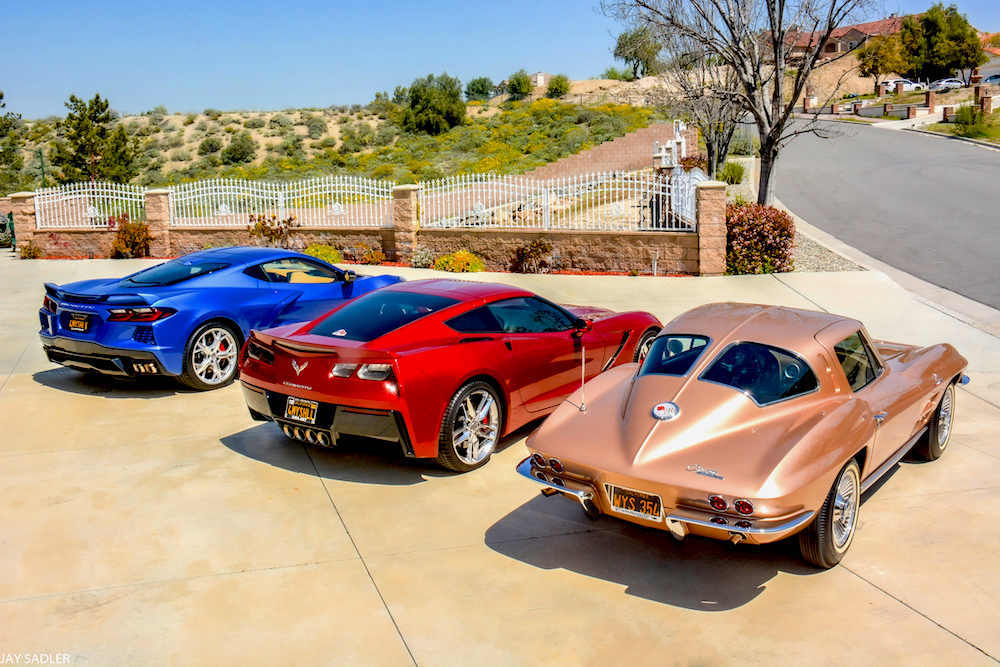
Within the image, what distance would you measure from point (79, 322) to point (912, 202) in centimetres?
2099

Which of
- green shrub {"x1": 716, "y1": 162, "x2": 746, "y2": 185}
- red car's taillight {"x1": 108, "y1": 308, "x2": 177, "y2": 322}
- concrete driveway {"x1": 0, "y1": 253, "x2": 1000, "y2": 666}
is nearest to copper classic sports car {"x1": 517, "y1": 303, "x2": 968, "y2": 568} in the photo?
concrete driveway {"x1": 0, "y1": 253, "x2": 1000, "y2": 666}

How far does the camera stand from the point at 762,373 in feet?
16.2

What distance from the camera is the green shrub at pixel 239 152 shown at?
175 feet

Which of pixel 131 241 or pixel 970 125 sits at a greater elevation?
pixel 970 125

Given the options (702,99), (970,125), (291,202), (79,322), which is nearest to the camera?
(79,322)

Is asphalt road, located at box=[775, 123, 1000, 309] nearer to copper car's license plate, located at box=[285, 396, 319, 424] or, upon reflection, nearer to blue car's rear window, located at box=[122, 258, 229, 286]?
copper car's license plate, located at box=[285, 396, 319, 424]

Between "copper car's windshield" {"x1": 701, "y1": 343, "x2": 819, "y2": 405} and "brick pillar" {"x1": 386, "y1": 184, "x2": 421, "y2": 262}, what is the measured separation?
44.6 ft

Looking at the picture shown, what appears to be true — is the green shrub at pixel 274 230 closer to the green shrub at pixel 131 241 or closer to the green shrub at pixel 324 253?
the green shrub at pixel 324 253

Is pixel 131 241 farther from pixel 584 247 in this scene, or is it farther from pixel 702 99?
pixel 702 99

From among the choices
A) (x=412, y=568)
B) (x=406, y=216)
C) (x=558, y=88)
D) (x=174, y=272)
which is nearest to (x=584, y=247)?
(x=406, y=216)

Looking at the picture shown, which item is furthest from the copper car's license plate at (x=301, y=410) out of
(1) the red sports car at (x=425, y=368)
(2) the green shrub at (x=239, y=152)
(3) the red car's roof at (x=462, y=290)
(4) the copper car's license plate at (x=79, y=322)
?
(2) the green shrub at (x=239, y=152)

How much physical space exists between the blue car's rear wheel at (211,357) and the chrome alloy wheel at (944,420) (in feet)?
22.1

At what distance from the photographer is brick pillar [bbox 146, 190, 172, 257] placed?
67.6 feet

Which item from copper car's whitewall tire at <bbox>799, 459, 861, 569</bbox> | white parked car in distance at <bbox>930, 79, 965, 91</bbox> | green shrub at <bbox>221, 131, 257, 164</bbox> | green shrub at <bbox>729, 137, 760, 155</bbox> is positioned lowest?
copper car's whitewall tire at <bbox>799, 459, 861, 569</bbox>
